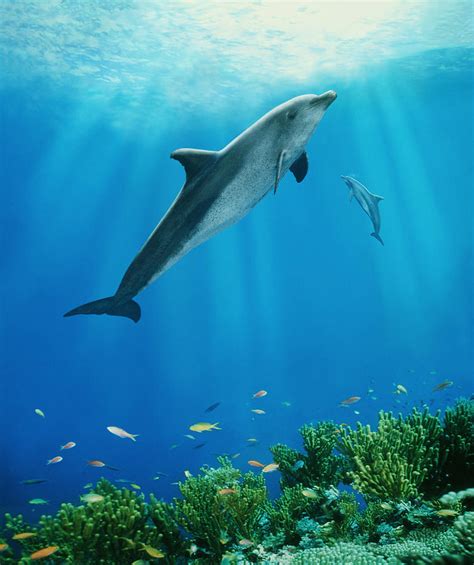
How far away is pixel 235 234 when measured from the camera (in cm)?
5238

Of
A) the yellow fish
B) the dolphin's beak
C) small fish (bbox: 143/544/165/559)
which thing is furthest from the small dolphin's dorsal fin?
Result: the yellow fish

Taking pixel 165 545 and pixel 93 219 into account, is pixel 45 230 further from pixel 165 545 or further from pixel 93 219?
pixel 165 545

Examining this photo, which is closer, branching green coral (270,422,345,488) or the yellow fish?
the yellow fish

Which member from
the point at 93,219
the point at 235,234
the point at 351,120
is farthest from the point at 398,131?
the point at 93,219

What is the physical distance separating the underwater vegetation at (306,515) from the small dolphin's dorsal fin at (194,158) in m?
3.93

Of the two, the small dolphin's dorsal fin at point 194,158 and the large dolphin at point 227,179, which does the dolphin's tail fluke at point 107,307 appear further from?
the small dolphin's dorsal fin at point 194,158

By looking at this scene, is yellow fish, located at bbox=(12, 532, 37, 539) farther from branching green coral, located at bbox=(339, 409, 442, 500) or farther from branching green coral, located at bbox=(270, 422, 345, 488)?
branching green coral, located at bbox=(339, 409, 442, 500)

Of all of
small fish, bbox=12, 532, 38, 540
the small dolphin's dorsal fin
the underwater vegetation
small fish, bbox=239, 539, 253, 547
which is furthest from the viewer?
small fish, bbox=12, 532, 38, 540

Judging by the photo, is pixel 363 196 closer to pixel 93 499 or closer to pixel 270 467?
pixel 270 467

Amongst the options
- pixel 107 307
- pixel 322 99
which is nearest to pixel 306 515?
pixel 107 307

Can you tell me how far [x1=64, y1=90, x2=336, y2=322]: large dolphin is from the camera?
2863mm

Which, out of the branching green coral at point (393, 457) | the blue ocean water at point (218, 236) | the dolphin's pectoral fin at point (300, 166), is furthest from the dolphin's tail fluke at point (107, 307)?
the blue ocean water at point (218, 236)

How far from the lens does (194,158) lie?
10.3 ft

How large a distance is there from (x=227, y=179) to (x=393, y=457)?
13.1 ft
